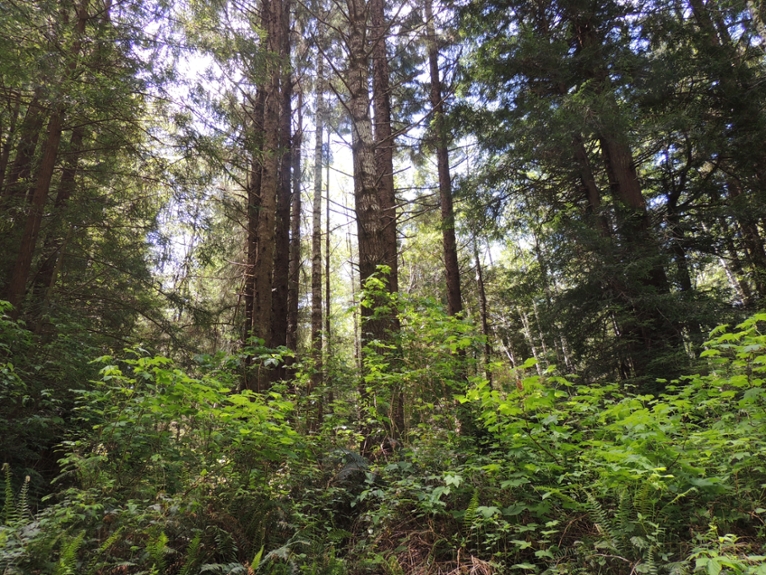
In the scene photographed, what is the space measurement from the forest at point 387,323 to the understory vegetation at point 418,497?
27 millimetres

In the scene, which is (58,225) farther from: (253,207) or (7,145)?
(253,207)

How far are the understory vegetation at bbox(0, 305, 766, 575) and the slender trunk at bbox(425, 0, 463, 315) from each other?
22.7 ft

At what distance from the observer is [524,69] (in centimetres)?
909

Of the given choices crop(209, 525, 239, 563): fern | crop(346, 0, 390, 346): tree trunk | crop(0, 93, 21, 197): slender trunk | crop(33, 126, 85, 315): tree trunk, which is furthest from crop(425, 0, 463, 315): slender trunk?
crop(0, 93, 21, 197): slender trunk

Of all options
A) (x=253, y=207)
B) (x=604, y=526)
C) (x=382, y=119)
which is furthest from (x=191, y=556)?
(x=382, y=119)

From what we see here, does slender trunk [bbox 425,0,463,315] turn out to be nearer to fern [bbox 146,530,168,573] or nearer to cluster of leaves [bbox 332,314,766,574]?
cluster of leaves [bbox 332,314,766,574]

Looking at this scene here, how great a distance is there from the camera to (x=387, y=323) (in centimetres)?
561

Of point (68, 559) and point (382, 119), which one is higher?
point (382, 119)

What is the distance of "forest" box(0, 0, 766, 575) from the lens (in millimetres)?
2992

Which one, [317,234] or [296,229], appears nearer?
[317,234]

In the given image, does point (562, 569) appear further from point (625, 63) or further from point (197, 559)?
point (625, 63)

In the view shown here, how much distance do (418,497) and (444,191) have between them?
10.1m

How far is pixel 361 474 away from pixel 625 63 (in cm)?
852

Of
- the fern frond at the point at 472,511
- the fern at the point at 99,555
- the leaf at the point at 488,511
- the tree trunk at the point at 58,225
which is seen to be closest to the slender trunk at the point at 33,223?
the tree trunk at the point at 58,225
